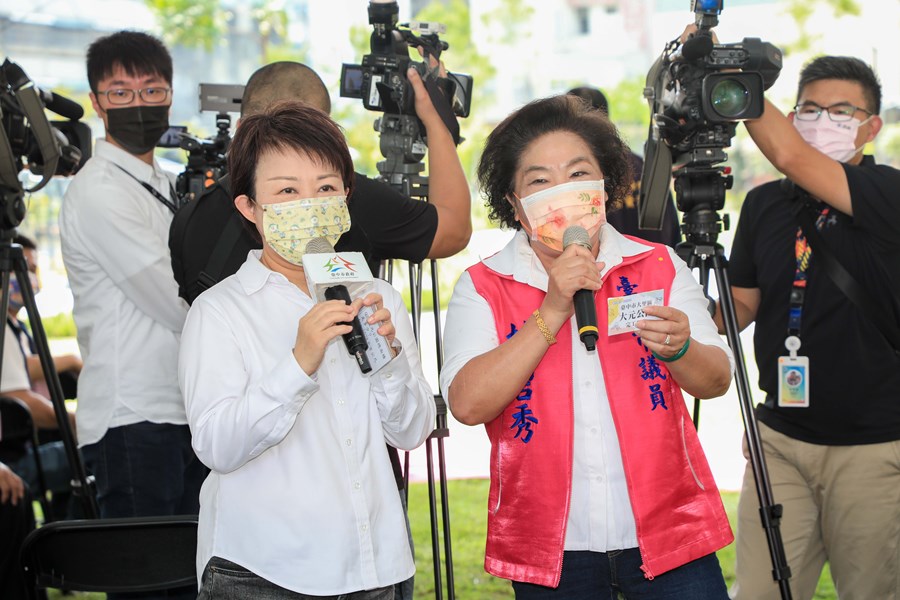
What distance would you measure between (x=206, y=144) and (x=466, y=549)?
265 cm

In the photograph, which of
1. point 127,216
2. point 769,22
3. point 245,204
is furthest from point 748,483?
point 769,22

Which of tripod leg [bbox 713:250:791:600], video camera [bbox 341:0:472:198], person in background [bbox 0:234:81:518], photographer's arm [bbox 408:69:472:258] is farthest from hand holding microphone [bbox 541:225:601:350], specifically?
person in background [bbox 0:234:81:518]

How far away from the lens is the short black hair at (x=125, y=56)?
3.32 m

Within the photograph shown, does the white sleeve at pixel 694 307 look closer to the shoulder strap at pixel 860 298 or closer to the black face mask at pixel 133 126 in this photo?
the shoulder strap at pixel 860 298

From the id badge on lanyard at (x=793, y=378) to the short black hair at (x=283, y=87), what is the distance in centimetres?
161

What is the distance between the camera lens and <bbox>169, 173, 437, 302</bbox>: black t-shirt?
7.98 feet

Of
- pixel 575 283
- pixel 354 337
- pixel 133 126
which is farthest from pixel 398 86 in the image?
pixel 354 337

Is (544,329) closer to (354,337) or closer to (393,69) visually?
(354,337)

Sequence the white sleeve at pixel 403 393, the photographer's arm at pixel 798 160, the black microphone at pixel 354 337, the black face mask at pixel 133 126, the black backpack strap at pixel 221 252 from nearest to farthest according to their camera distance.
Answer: the black microphone at pixel 354 337 → the white sleeve at pixel 403 393 → the black backpack strap at pixel 221 252 → the photographer's arm at pixel 798 160 → the black face mask at pixel 133 126

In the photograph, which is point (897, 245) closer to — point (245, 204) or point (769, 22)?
point (245, 204)

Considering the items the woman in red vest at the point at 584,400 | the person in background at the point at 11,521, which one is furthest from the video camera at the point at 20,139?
the woman in red vest at the point at 584,400

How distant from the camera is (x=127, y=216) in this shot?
308cm

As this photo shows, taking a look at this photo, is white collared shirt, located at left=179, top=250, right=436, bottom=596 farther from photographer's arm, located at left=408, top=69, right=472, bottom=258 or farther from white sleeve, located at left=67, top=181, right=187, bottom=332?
white sleeve, located at left=67, top=181, right=187, bottom=332

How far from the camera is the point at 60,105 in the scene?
3.60 meters
